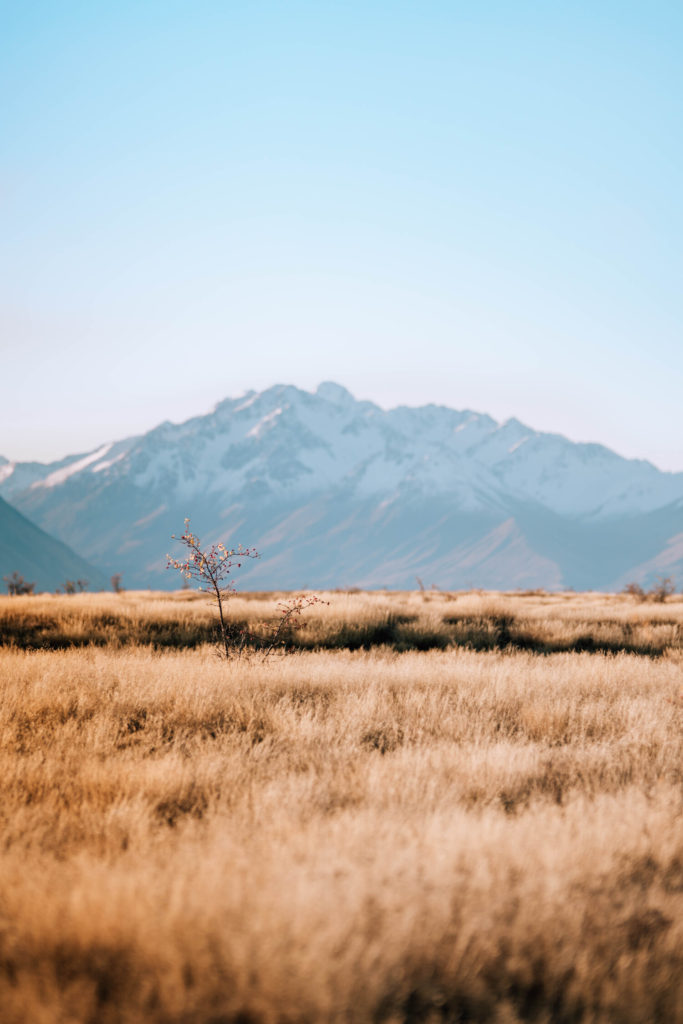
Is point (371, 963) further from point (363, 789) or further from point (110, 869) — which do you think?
point (363, 789)

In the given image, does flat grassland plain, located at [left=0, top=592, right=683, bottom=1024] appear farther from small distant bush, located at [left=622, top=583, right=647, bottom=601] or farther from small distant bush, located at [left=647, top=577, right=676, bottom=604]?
small distant bush, located at [left=622, top=583, right=647, bottom=601]

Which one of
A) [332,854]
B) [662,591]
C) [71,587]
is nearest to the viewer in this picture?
[332,854]

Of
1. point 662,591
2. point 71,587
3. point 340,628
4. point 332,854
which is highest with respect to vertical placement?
point 71,587

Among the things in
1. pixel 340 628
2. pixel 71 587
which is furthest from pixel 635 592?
pixel 71 587

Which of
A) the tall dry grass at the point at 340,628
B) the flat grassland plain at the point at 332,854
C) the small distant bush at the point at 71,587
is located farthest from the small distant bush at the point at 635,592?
the small distant bush at the point at 71,587

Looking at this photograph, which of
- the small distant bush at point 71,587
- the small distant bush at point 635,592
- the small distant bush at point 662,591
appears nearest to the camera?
the small distant bush at point 662,591

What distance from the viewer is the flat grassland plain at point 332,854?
2.14 metres

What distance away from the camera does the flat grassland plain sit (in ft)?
7.01

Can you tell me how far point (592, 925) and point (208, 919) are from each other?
1.51 meters

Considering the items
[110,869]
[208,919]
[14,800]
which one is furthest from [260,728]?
[208,919]

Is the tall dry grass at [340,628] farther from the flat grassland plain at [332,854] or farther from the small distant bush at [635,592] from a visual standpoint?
the small distant bush at [635,592]

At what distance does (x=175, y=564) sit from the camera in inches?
328

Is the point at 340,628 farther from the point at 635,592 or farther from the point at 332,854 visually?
the point at 635,592

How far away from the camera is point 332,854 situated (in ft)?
9.09
